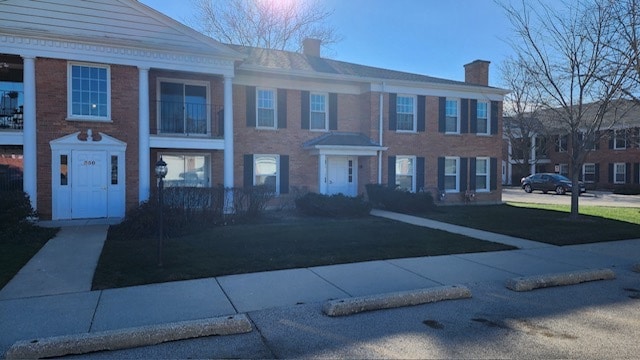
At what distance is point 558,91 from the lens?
1439 cm

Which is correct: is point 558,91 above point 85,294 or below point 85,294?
above

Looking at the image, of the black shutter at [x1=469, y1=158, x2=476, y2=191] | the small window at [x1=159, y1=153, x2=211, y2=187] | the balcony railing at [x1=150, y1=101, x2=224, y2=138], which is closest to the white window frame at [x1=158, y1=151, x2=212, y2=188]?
the small window at [x1=159, y1=153, x2=211, y2=187]

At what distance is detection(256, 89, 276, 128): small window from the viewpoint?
17531 mm

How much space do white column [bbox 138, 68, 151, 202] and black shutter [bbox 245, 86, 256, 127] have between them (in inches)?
159

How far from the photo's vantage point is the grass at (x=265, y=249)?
7309 millimetres

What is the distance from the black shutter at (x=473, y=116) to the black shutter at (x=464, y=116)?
0.62 ft

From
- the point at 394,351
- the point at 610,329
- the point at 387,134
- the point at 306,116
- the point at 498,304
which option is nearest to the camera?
Answer: the point at 394,351

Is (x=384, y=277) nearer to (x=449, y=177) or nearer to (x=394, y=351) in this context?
(x=394, y=351)

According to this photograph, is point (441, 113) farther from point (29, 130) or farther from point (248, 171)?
point (29, 130)

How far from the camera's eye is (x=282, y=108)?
17.7m

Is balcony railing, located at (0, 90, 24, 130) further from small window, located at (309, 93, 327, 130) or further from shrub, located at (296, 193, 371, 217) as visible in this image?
small window, located at (309, 93, 327, 130)

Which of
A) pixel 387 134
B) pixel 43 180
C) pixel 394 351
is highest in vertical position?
pixel 387 134

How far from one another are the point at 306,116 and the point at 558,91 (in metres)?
9.20

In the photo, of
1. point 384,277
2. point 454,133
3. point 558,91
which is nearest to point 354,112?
point 454,133
